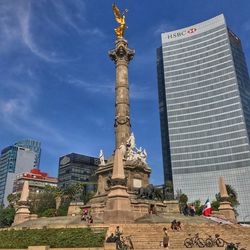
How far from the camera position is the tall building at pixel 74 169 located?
476 ft

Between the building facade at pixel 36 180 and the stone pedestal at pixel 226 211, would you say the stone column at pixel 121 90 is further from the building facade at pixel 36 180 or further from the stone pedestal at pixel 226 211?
the building facade at pixel 36 180

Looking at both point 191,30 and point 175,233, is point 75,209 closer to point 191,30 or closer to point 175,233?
point 175,233

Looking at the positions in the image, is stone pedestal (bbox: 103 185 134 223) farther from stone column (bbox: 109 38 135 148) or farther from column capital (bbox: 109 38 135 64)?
column capital (bbox: 109 38 135 64)

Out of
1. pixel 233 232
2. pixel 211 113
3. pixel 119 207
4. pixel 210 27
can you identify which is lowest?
pixel 233 232

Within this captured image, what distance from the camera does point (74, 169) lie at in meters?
147

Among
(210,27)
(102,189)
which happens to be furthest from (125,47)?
(210,27)

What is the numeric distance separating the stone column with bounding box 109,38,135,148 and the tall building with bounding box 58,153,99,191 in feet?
352

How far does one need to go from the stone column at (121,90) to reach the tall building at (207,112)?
68472 mm

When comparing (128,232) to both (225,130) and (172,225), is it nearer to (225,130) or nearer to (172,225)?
(172,225)

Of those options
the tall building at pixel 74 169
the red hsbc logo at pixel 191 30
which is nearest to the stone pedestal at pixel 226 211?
the red hsbc logo at pixel 191 30

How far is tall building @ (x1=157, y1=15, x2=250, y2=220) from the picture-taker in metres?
99.3

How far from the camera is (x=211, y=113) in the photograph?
10756cm

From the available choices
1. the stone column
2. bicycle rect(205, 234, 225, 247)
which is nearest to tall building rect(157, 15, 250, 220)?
the stone column

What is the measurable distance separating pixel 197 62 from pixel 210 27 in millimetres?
14867
